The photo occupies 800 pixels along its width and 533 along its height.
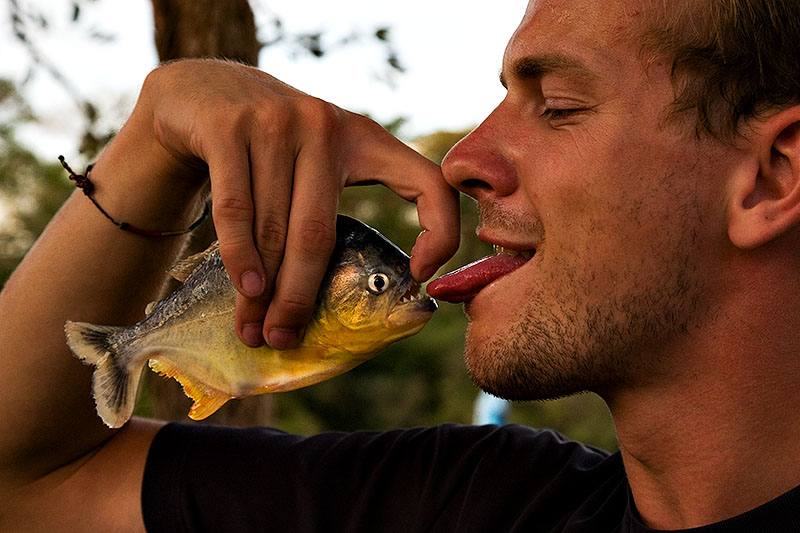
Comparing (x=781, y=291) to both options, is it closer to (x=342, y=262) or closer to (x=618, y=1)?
(x=618, y=1)

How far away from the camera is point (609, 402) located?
8.24 feet

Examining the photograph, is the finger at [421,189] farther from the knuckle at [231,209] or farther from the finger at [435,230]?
the knuckle at [231,209]

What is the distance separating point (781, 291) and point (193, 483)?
1881mm

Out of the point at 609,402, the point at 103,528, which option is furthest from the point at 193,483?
the point at 609,402

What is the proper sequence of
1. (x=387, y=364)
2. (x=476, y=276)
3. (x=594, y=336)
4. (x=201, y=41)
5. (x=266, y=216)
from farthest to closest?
1. (x=387, y=364)
2. (x=201, y=41)
3. (x=476, y=276)
4. (x=594, y=336)
5. (x=266, y=216)

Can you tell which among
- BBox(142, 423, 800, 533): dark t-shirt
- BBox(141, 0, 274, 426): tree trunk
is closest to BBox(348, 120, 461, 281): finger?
BBox(142, 423, 800, 533): dark t-shirt

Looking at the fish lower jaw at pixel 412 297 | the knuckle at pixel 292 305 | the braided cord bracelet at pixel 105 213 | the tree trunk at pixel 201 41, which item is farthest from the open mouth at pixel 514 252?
the tree trunk at pixel 201 41

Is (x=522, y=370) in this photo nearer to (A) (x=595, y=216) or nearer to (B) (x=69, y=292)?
(A) (x=595, y=216)

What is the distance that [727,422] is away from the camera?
2.36 metres

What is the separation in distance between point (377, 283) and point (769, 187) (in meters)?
1.03

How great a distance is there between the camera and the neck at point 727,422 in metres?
2.32

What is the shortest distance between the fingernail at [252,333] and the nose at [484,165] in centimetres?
63

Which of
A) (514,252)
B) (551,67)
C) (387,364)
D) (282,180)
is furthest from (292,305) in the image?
(387,364)

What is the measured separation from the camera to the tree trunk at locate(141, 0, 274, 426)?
426cm
